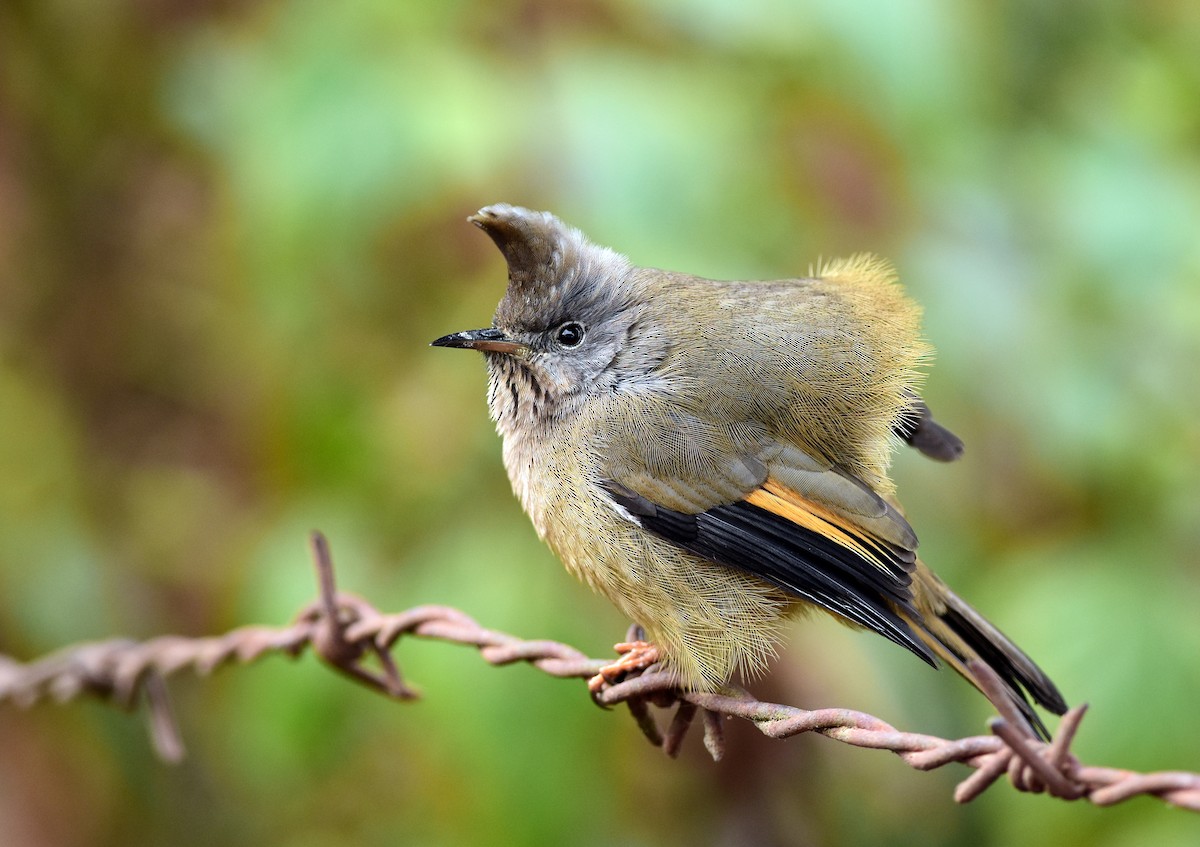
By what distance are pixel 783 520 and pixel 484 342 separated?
0.85 m

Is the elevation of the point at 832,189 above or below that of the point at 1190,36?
below

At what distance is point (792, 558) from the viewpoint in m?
2.68

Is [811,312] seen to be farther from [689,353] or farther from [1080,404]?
[1080,404]

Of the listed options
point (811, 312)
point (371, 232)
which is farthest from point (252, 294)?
point (811, 312)

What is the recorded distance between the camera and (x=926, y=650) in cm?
254

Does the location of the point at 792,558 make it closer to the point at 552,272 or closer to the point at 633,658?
the point at 633,658

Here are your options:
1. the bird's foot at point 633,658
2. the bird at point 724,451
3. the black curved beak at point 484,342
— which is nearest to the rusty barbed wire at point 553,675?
the bird's foot at point 633,658

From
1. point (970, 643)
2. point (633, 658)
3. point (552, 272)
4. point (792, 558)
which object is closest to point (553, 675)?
point (633, 658)

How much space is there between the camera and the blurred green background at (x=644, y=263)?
3.03 meters

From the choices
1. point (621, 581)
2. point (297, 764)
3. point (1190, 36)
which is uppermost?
point (1190, 36)

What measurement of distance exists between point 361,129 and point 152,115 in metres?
1.93

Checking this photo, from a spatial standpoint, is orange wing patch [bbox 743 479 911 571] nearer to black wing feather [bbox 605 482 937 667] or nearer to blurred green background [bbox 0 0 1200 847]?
black wing feather [bbox 605 482 937 667]

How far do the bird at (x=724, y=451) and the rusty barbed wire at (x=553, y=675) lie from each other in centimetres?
19

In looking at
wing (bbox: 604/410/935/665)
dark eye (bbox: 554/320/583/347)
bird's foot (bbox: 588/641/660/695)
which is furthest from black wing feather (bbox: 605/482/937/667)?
dark eye (bbox: 554/320/583/347)
